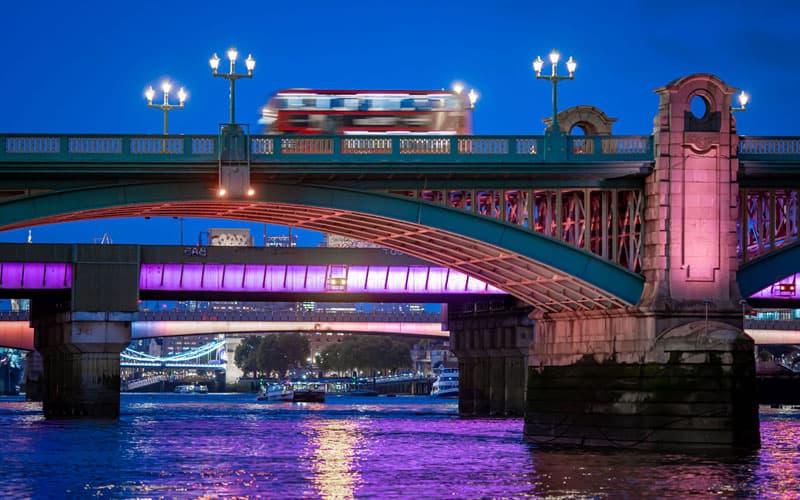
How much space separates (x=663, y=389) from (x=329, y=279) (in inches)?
1911

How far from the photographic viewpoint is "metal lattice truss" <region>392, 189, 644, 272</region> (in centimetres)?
6219

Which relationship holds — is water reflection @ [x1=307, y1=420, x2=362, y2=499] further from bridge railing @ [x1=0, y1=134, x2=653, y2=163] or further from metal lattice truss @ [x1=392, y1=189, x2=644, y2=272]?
bridge railing @ [x1=0, y1=134, x2=653, y2=163]

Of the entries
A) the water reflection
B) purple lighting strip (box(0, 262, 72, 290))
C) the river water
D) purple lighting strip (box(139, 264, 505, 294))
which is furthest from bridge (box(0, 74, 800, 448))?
purple lighting strip (box(139, 264, 505, 294))

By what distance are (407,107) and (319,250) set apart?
3367 centimetres

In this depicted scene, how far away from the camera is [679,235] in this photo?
201ft

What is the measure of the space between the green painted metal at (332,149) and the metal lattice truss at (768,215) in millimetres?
5252

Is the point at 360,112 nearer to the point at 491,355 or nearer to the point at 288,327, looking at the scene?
the point at 491,355

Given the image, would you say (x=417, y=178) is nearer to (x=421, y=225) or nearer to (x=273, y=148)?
(x=421, y=225)

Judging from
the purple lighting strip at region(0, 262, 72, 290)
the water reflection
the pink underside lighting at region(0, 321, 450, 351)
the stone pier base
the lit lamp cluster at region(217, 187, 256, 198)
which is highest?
the lit lamp cluster at region(217, 187, 256, 198)

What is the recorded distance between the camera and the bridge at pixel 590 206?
59156 millimetres

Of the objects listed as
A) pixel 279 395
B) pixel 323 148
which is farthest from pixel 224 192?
pixel 279 395

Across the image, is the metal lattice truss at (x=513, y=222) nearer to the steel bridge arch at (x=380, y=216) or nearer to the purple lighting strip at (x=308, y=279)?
the steel bridge arch at (x=380, y=216)

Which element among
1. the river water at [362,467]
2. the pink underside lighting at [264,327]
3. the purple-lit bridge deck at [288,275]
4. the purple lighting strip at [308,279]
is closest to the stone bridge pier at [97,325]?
the purple-lit bridge deck at [288,275]

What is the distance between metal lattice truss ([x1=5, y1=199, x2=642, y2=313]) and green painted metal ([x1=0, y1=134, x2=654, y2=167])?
5.78 feet
